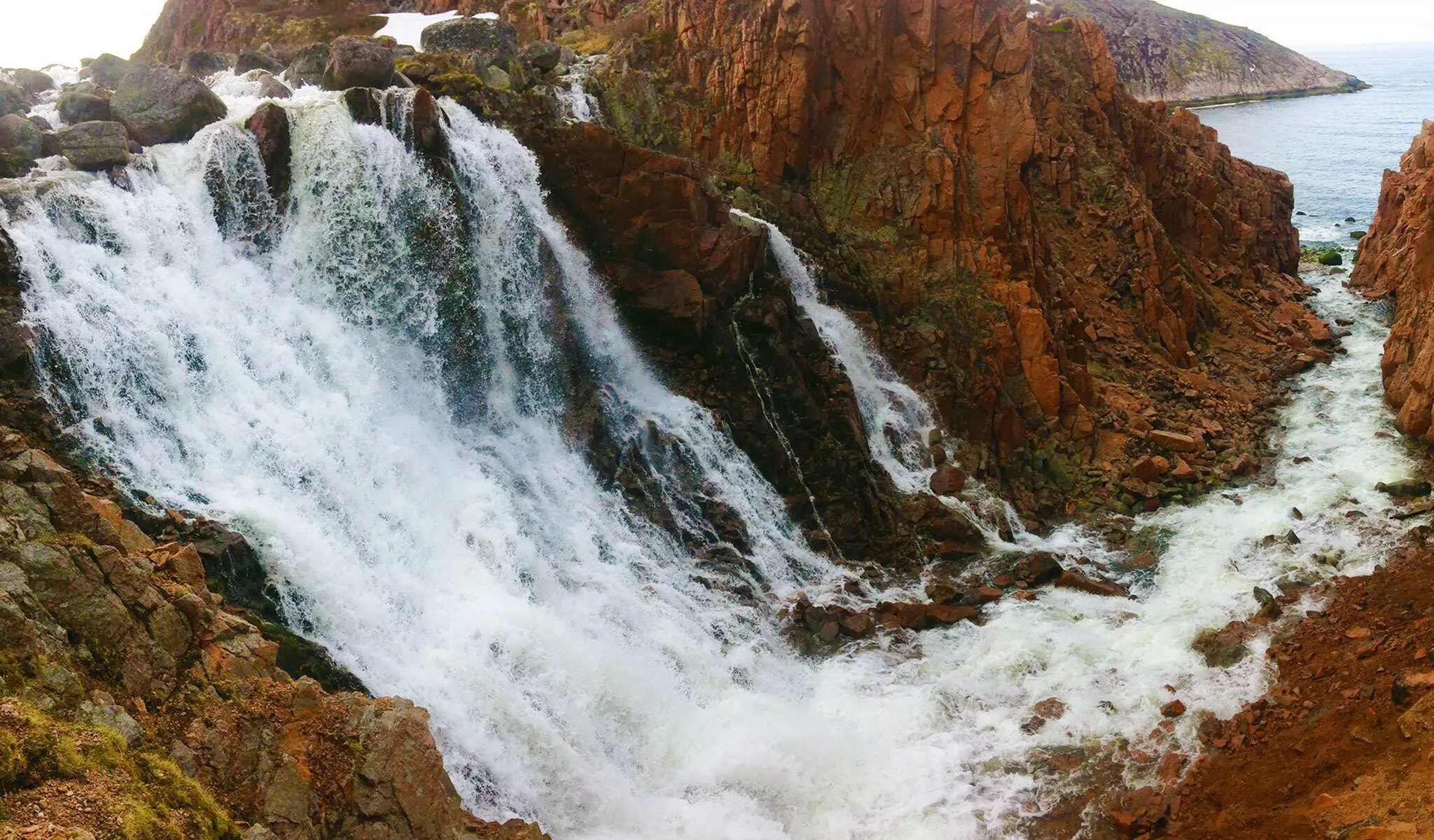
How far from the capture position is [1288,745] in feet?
50.8

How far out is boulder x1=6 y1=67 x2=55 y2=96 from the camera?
23031mm

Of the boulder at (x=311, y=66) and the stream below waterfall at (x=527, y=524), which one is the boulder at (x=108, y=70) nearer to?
the stream below waterfall at (x=527, y=524)

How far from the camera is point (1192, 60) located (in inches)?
4727

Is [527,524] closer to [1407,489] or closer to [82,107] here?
[82,107]

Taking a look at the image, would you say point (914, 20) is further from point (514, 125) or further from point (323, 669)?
point (323, 669)

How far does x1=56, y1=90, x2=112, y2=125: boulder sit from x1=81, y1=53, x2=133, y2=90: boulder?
154 centimetres

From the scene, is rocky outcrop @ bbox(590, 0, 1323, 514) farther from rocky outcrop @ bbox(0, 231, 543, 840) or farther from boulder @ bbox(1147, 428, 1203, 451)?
rocky outcrop @ bbox(0, 231, 543, 840)

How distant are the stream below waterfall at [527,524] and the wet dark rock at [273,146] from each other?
11.5 inches

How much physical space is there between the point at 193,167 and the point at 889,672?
55.8 feet

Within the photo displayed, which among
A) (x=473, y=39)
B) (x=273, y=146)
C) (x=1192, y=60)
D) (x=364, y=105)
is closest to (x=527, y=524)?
(x=273, y=146)

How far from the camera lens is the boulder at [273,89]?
2355 cm

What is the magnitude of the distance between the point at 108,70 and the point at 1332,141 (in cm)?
8528

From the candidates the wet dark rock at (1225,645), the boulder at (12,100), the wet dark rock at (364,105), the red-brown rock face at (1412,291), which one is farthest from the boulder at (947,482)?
the boulder at (12,100)

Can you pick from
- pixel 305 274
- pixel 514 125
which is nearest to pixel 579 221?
pixel 514 125
